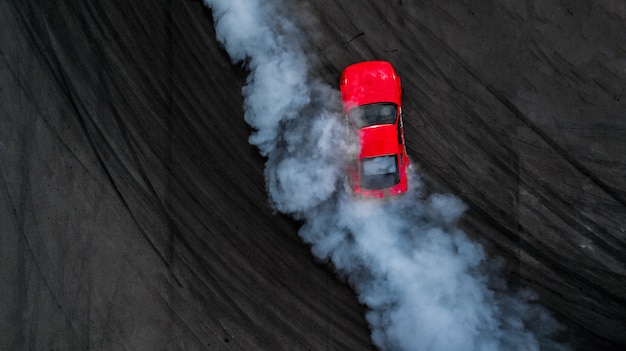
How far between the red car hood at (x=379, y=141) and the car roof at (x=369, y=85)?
0.54 metres

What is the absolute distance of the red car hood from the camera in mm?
8953

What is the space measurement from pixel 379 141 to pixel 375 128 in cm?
26

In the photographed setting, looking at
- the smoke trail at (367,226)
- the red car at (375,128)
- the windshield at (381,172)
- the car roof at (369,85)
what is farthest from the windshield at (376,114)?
the windshield at (381,172)

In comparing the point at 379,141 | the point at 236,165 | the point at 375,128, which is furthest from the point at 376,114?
the point at 236,165

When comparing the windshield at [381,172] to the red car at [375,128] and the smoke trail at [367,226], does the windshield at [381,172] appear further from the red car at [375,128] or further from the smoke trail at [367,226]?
the smoke trail at [367,226]

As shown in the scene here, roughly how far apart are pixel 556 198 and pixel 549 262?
128cm

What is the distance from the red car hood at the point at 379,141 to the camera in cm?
895

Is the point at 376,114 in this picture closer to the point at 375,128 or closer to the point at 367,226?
the point at 375,128

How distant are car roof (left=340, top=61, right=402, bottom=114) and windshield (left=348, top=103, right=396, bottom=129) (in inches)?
4.1

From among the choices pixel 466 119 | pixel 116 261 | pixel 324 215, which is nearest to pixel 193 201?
pixel 116 261

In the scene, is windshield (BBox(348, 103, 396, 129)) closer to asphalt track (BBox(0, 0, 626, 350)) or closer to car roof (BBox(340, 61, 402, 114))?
car roof (BBox(340, 61, 402, 114))

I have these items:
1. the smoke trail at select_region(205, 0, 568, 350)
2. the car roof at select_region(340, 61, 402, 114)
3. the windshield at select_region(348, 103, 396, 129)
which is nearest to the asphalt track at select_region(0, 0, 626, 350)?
the smoke trail at select_region(205, 0, 568, 350)

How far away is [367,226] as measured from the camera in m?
9.32

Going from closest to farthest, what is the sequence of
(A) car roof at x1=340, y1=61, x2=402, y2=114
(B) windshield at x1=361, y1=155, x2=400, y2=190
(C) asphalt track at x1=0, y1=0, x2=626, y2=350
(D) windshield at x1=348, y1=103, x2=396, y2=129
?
(B) windshield at x1=361, y1=155, x2=400, y2=190, (D) windshield at x1=348, y1=103, x2=396, y2=129, (A) car roof at x1=340, y1=61, x2=402, y2=114, (C) asphalt track at x1=0, y1=0, x2=626, y2=350
